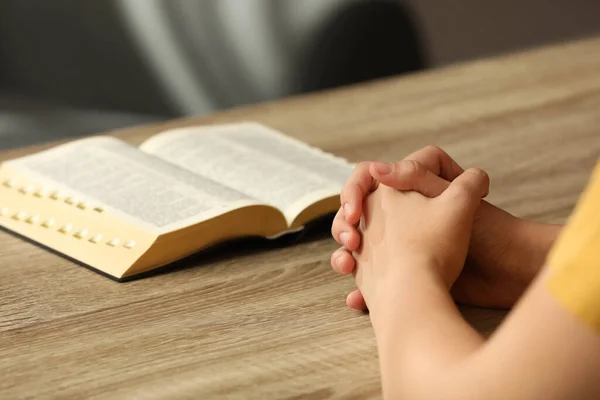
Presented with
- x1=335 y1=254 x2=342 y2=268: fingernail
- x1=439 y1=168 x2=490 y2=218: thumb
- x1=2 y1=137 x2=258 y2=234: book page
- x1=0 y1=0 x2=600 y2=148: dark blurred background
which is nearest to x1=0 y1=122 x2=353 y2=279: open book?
x1=2 y1=137 x2=258 y2=234: book page

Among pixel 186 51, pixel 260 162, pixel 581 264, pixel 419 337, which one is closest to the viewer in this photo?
pixel 581 264

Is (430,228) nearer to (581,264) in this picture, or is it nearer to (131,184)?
(581,264)

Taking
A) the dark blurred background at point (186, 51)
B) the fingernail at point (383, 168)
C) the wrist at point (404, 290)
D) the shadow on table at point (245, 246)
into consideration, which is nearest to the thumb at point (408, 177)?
the fingernail at point (383, 168)

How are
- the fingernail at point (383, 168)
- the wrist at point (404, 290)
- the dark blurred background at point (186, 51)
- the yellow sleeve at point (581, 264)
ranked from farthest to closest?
the dark blurred background at point (186, 51)
the fingernail at point (383, 168)
the wrist at point (404, 290)
the yellow sleeve at point (581, 264)

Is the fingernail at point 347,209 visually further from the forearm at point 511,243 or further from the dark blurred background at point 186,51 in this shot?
the dark blurred background at point 186,51

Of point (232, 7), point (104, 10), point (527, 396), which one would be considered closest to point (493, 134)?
point (527, 396)

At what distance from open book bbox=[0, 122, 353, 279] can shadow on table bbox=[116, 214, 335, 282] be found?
1 centimetres

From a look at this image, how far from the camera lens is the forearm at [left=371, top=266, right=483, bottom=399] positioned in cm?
67

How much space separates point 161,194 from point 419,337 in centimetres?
44

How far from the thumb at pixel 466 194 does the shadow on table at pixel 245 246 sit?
0.83ft

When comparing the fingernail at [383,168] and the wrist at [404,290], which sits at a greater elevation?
the fingernail at [383,168]

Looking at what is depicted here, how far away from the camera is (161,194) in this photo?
1061mm

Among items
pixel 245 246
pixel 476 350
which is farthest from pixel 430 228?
pixel 245 246

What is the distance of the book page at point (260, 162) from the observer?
1.07m
